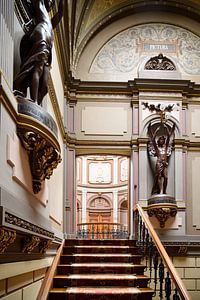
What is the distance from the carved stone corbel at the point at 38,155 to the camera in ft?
12.9

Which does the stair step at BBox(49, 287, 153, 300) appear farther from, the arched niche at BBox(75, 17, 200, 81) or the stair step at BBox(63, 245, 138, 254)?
the arched niche at BBox(75, 17, 200, 81)

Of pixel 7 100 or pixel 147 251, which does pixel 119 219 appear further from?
pixel 7 100

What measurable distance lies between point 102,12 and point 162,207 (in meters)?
4.41

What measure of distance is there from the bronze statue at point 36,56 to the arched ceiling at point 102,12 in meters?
5.48

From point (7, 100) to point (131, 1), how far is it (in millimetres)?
8185

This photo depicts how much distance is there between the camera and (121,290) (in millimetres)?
6188

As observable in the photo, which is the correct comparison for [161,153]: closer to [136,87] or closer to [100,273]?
[136,87]

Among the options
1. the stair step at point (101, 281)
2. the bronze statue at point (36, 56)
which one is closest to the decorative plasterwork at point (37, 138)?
the bronze statue at point (36, 56)

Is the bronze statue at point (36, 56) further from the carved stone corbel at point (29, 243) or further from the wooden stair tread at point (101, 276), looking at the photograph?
the wooden stair tread at point (101, 276)

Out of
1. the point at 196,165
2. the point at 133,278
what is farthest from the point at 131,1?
the point at 133,278

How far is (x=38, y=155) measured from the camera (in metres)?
4.18

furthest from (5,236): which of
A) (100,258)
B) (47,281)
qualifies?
(100,258)

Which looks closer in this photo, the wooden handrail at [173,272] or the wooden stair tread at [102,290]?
the wooden handrail at [173,272]

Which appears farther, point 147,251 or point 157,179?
point 157,179
